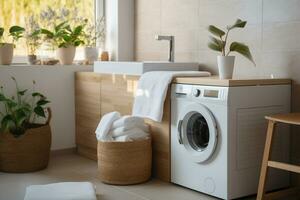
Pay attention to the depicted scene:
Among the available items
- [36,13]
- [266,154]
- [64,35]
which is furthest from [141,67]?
[36,13]

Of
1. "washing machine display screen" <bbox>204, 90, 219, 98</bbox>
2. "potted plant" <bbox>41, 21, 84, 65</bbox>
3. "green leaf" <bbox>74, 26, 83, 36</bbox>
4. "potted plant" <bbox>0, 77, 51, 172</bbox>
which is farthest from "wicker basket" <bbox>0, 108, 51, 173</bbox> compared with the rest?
"washing machine display screen" <bbox>204, 90, 219, 98</bbox>

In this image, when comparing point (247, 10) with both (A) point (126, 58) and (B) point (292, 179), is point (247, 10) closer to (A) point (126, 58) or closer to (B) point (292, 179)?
(B) point (292, 179)

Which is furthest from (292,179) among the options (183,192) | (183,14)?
(183,14)

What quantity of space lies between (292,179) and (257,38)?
0.95 meters

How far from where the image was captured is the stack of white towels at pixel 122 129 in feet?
10.3

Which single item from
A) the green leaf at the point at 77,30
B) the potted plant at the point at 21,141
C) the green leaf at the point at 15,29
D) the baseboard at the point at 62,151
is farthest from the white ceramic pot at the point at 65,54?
the baseboard at the point at 62,151

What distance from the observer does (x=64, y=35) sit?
164 inches

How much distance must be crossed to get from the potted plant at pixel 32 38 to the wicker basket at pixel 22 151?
2.52 ft

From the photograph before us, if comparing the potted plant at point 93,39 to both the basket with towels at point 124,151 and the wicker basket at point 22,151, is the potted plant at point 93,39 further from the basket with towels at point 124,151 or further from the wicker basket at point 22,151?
the basket with towels at point 124,151

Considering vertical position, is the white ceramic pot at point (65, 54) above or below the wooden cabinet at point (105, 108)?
above

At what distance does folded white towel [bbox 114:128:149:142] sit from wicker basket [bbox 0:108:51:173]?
74 cm

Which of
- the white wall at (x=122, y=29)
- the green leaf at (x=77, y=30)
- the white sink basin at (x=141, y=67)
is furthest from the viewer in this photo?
the white wall at (x=122, y=29)

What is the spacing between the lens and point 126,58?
4434 mm

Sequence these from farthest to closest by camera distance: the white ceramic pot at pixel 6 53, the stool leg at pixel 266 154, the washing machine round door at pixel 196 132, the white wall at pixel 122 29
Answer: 1. the white wall at pixel 122 29
2. the white ceramic pot at pixel 6 53
3. the washing machine round door at pixel 196 132
4. the stool leg at pixel 266 154
